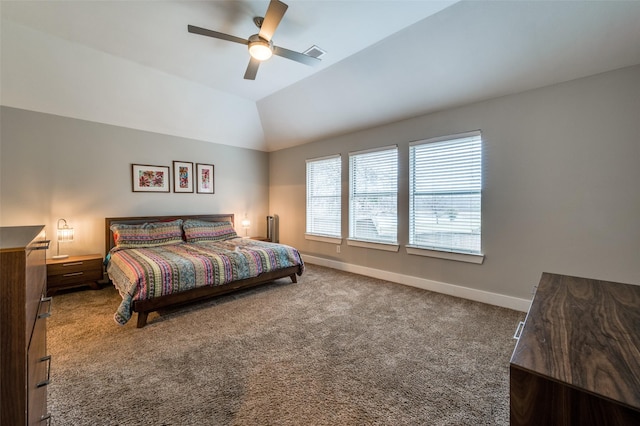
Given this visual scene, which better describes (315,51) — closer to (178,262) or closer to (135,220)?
(178,262)

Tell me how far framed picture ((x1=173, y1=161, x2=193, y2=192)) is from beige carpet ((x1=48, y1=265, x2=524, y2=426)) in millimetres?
2244

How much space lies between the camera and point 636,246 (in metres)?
2.54

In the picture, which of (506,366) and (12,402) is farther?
(506,366)

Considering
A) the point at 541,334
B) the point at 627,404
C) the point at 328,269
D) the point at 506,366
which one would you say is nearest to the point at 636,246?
the point at 506,366

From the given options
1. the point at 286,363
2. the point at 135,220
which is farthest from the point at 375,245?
the point at 135,220

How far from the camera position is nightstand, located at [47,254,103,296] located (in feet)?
11.5

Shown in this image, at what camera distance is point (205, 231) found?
15.3ft

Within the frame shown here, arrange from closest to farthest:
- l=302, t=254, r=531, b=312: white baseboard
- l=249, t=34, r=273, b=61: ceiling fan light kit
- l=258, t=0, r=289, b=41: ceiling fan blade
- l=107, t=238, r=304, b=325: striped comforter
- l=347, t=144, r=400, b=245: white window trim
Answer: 1. l=258, t=0, r=289, b=41: ceiling fan blade
2. l=249, t=34, r=273, b=61: ceiling fan light kit
3. l=107, t=238, r=304, b=325: striped comforter
4. l=302, t=254, r=531, b=312: white baseboard
5. l=347, t=144, r=400, b=245: white window trim

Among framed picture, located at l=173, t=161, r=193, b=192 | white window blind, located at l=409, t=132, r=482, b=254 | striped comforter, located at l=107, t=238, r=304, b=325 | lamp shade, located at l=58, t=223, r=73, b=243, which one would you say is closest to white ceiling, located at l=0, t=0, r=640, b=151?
white window blind, located at l=409, t=132, r=482, b=254

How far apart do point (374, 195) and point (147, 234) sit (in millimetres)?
3612

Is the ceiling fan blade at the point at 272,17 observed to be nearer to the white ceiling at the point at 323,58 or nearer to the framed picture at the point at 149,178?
the white ceiling at the point at 323,58

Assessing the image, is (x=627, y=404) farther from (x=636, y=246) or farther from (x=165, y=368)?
(x=636, y=246)

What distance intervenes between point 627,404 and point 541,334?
33cm

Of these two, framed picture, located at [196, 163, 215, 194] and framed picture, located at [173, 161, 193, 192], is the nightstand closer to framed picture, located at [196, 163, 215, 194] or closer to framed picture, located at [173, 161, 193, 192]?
framed picture, located at [173, 161, 193, 192]
